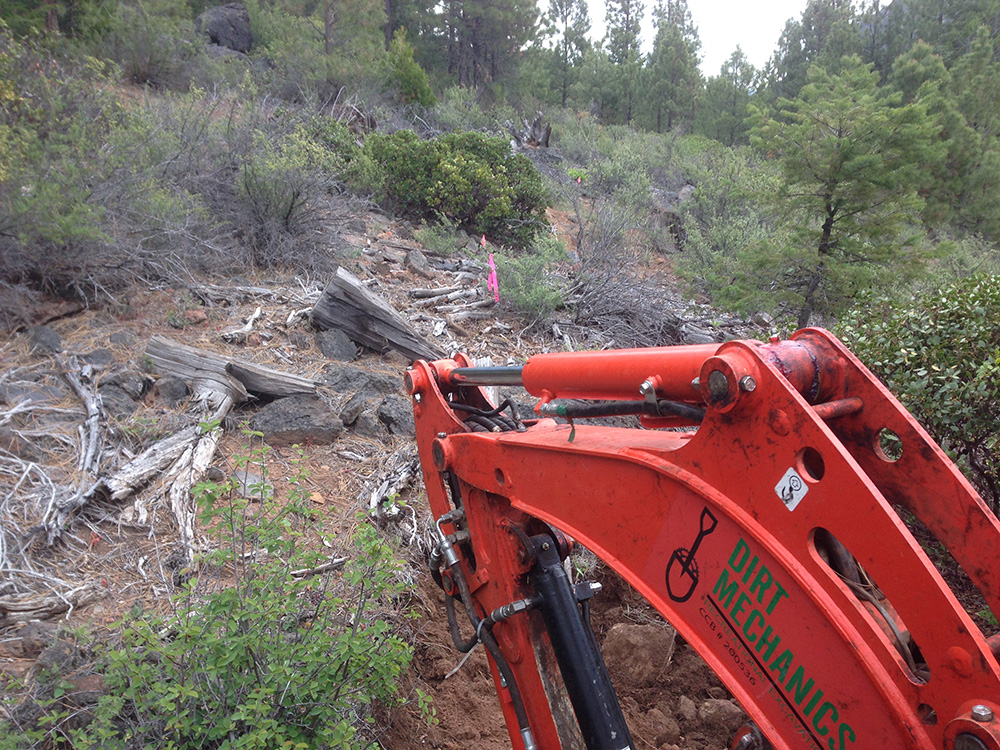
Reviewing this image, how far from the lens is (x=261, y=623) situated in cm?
233

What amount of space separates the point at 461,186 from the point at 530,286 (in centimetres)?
353

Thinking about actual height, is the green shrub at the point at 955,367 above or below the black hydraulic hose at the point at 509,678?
above

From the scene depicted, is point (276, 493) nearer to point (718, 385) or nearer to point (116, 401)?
point (116, 401)

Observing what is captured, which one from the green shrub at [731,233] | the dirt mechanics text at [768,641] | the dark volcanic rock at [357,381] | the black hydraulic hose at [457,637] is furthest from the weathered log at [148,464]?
the green shrub at [731,233]

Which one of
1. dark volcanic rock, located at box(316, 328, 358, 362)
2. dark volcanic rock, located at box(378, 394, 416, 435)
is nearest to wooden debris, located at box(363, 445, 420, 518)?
dark volcanic rock, located at box(378, 394, 416, 435)

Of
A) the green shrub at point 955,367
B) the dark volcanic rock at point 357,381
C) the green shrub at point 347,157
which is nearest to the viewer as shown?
the green shrub at point 955,367

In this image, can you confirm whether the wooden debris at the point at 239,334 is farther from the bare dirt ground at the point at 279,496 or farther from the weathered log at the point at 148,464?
the weathered log at the point at 148,464

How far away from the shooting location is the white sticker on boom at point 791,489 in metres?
1.19

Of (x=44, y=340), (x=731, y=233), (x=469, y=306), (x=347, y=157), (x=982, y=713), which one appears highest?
(x=731, y=233)

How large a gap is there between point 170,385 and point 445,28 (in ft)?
89.3

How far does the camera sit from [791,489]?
1207 millimetres

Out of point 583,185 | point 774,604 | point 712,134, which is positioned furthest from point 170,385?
point 712,134

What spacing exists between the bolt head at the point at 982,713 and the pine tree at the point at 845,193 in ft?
24.8

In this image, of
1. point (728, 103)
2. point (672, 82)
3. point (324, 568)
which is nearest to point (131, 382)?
point (324, 568)
